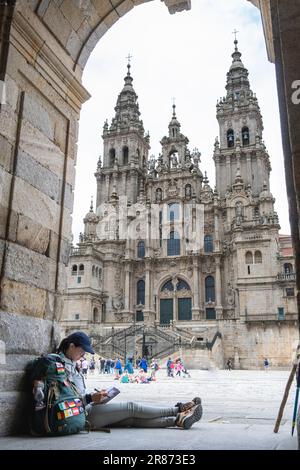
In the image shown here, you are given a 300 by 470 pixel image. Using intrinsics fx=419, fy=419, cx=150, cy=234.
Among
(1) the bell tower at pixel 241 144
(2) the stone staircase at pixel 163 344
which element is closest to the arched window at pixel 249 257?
(2) the stone staircase at pixel 163 344

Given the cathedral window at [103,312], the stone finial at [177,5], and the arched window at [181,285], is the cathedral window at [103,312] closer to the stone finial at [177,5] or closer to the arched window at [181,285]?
the arched window at [181,285]

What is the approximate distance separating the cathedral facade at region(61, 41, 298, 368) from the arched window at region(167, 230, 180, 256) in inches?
3.8

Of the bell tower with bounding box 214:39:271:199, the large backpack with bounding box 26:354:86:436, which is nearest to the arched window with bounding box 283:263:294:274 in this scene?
the bell tower with bounding box 214:39:271:199

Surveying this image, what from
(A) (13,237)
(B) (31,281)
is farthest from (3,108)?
(B) (31,281)

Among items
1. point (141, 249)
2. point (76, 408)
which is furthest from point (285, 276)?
point (76, 408)

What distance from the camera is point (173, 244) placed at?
40844mm

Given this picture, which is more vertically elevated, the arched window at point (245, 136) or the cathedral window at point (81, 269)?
the arched window at point (245, 136)

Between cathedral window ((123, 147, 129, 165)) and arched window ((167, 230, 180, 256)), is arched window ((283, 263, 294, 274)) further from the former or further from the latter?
cathedral window ((123, 147, 129, 165))

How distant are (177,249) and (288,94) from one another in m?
37.5

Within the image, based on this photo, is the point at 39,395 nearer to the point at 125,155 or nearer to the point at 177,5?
the point at 177,5

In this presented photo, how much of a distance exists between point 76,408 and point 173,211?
125 feet

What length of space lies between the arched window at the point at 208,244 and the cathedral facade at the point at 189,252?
0.10 m

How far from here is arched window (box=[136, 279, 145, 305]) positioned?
40062 mm

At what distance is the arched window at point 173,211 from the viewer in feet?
135
